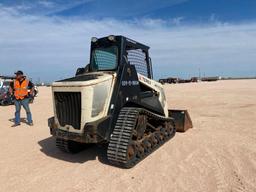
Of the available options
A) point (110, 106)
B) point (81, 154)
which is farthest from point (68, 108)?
point (81, 154)

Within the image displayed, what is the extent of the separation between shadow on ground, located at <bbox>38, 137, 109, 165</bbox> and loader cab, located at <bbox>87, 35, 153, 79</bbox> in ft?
6.23

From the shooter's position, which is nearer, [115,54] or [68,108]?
[68,108]

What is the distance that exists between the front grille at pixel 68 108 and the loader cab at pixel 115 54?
40.7 inches

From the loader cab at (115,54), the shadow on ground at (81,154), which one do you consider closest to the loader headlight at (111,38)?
the loader cab at (115,54)

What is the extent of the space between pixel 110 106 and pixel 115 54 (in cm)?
130

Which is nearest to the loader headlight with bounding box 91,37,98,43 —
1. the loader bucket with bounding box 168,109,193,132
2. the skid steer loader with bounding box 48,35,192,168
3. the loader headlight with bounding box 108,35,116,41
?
the skid steer loader with bounding box 48,35,192,168

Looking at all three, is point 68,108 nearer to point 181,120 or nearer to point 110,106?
point 110,106

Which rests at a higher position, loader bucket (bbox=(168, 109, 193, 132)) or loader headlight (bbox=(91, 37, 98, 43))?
loader headlight (bbox=(91, 37, 98, 43))

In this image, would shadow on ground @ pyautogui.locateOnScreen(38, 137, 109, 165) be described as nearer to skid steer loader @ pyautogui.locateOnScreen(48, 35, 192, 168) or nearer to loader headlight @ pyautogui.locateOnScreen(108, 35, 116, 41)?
skid steer loader @ pyautogui.locateOnScreen(48, 35, 192, 168)

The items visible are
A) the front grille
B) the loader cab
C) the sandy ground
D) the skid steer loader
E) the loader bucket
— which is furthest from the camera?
the loader bucket

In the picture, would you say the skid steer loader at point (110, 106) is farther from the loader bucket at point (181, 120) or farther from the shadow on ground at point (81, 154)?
the loader bucket at point (181, 120)

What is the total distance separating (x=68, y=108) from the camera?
5438mm

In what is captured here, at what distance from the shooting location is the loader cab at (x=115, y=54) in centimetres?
Result: 598

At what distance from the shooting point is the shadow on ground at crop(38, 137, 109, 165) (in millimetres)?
6030
